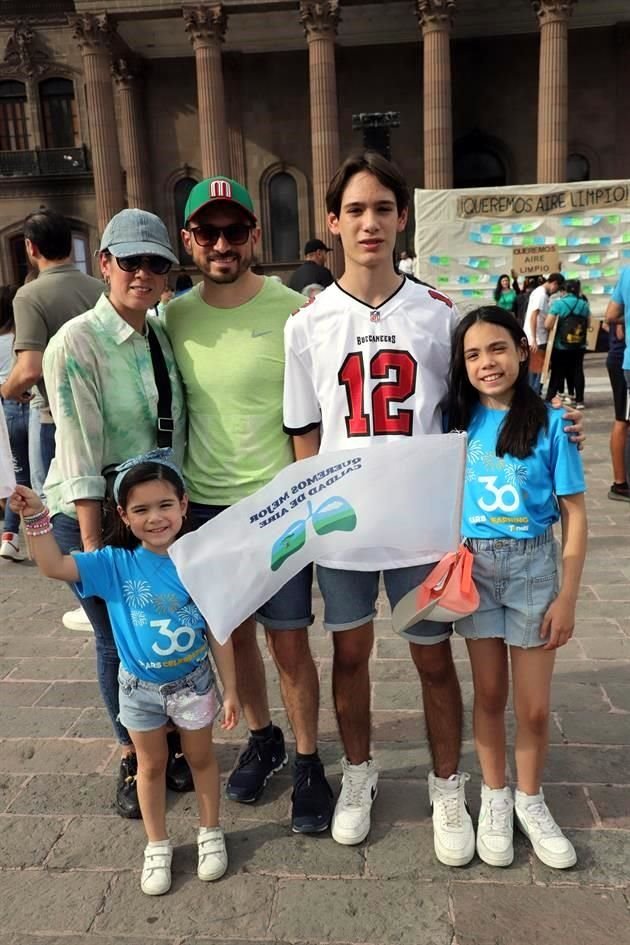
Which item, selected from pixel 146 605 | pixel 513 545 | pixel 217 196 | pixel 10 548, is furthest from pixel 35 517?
pixel 10 548

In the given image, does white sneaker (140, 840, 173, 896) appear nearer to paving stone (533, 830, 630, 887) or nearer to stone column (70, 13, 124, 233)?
paving stone (533, 830, 630, 887)

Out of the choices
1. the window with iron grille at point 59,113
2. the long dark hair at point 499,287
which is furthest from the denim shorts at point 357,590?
the window with iron grille at point 59,113

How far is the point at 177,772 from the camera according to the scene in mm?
3207

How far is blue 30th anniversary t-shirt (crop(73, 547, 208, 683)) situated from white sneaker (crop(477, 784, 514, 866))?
3.80ft

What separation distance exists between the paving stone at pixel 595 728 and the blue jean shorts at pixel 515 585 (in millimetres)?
1137

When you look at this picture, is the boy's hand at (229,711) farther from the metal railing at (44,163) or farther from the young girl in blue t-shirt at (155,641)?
the metal railing at (44,163)

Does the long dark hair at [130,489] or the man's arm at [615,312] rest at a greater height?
the man's arm at [615,312]

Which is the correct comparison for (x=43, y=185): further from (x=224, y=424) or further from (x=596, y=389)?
(x=224, y=424)

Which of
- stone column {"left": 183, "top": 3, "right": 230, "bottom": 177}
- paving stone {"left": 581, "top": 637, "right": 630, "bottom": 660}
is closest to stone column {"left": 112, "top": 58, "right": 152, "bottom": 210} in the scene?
stone column {"left": 183, "top": 3, "right": 230, "bottom": 177}

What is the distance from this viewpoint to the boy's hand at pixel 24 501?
2.40 m

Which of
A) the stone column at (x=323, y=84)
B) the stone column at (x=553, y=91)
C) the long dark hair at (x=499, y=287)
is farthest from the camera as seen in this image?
the stone column at (x=323, y=84)

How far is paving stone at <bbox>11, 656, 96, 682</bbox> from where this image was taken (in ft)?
14.2

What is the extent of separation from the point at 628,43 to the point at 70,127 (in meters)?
21.2

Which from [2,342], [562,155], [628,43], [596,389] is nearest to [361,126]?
[596,389]
